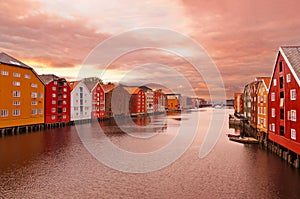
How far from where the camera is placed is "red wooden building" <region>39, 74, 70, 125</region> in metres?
68.1

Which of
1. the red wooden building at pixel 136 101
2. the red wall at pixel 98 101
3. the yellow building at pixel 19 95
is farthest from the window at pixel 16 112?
the red wooden building at pixel 136 101

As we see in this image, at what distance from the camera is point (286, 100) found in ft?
97.7

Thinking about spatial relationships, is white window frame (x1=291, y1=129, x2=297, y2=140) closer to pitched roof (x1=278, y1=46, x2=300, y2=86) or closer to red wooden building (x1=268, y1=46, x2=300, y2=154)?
red wooden building (x1=268, y1=46, x2=300, y2=154)

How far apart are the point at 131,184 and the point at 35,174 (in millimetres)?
10151

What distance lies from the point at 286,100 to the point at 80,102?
67351mm

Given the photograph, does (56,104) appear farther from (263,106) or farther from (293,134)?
(293,134)

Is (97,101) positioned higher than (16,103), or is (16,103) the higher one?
(97,101)

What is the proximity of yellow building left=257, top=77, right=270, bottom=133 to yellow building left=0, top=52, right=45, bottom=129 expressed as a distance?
4899cm

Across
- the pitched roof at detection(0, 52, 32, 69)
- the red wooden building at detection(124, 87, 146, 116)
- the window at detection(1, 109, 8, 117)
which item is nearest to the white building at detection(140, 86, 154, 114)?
the red wooden building at detection(124, 87, 146, 116)

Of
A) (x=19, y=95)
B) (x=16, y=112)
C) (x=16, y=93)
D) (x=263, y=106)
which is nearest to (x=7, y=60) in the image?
(x=16, y=93)

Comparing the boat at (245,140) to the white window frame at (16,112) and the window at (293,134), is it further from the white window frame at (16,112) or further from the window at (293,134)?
the white window frame at (16,112)

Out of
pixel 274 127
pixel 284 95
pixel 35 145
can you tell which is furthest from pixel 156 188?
pixel 35 145

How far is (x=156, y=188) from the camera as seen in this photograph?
2184 centimetres

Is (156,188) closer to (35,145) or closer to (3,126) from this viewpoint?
(35,145)
